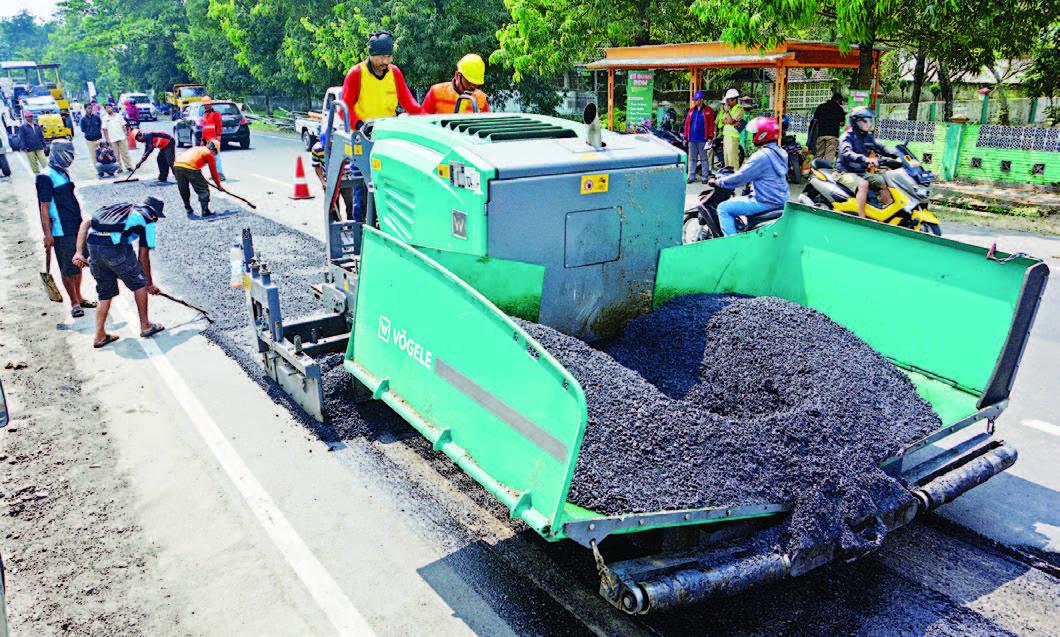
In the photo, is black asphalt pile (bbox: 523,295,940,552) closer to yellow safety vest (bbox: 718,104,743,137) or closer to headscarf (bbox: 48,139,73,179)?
headscarf (bbox: 48,139,73,179)

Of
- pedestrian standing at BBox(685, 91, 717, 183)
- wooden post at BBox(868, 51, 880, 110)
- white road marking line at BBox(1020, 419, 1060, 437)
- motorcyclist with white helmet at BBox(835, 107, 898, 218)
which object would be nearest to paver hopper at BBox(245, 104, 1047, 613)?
white road marking line at BBox(1020, 419, 1060, 437)

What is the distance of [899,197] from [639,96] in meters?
12.4

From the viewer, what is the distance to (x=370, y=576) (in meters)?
4.41

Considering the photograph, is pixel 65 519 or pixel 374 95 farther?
pixel 374 95

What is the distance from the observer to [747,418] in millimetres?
4637

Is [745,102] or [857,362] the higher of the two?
[745,102]

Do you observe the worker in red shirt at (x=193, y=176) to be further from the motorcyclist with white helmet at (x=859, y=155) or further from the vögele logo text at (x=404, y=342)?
the vögele logo text at (x=404, y=342)

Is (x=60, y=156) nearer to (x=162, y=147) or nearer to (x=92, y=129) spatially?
(x=162, y=147)

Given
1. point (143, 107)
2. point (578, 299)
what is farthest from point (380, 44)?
point (143, 107)

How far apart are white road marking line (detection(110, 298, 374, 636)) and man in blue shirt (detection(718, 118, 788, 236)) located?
5076 millimetres

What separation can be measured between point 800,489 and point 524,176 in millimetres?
2321

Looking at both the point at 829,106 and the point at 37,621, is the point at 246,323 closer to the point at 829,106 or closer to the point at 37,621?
the point at 37,621

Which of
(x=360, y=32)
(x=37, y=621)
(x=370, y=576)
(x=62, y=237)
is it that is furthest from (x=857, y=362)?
(x=360, y=32)

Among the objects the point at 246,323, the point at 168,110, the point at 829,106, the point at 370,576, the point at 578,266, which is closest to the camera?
the point at 370,576
